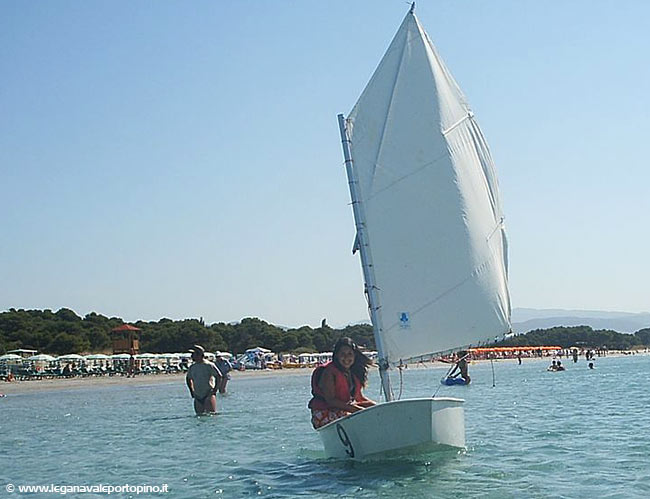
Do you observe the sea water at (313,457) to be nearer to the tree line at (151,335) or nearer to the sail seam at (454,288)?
the sail seam at (454,288)

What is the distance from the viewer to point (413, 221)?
44.9ft

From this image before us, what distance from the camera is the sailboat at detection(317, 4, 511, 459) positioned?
13.5 meters

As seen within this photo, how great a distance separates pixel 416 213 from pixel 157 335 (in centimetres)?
8167

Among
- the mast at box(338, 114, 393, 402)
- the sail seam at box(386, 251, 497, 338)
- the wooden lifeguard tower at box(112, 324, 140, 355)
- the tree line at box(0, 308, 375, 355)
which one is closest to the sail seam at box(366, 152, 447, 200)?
the mast at box(338, 114, 393, 402)

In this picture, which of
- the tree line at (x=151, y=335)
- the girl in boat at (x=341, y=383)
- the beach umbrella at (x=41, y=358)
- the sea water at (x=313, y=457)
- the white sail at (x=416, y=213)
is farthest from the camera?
the tree line at (x=151, y=335)

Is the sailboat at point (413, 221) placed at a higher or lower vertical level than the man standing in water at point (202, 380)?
higher

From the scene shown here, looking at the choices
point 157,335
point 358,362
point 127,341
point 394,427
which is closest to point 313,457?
point 358,362

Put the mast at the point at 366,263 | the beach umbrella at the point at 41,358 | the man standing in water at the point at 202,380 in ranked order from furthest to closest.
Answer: the beach umbrella at the point at 41,358 < the man standing in water at the point at 202,380 < the mast at the point at 366,263

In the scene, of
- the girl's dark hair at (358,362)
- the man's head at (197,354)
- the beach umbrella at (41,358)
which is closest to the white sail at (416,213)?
the girl's dark hair at (358,362)

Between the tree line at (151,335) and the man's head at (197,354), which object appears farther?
the tree line at (151,335)

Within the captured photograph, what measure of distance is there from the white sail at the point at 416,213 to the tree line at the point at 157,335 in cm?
5500

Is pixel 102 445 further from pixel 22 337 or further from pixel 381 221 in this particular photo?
pixel 22 337

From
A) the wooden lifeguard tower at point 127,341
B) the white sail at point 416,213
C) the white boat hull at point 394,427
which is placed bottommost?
the white boat hull at point 394,427

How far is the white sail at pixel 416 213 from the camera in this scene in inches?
533
